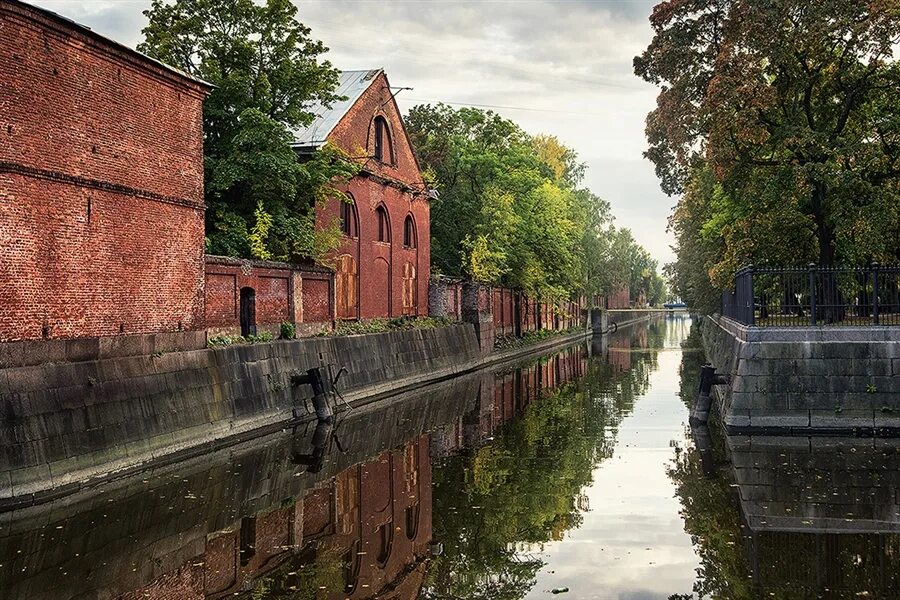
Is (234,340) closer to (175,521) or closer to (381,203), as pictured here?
(175,521)

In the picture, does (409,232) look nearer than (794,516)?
No

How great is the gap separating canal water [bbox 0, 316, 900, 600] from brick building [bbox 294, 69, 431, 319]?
13.5 meters

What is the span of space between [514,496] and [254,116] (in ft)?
49.6

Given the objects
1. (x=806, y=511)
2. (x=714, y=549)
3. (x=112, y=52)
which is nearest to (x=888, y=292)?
(x=806, y=511)

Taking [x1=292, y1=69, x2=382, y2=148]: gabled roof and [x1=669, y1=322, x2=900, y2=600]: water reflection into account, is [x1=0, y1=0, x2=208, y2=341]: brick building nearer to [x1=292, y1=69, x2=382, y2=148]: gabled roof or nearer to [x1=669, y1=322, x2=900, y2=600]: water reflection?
[x1=292, y1=69, x2=382, y2=148]: gabled roof

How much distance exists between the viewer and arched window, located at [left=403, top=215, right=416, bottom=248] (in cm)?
3848

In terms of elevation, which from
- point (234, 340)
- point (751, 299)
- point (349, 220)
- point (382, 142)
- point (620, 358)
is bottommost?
point (620, 358)

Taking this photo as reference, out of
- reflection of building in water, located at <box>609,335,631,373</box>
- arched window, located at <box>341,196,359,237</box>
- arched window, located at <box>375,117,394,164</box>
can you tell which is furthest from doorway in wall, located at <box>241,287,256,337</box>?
reflection of building in water, located at <box>609,335,631,373</box>

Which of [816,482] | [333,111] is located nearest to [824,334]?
[816,482]

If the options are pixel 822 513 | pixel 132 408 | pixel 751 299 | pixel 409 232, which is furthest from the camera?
pixel 409 232

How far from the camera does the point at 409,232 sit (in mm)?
38812

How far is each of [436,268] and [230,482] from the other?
31.0 meters

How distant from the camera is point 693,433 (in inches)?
761

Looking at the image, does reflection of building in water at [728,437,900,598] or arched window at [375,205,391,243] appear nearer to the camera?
reflection of building in water at [728,437,900,598]
